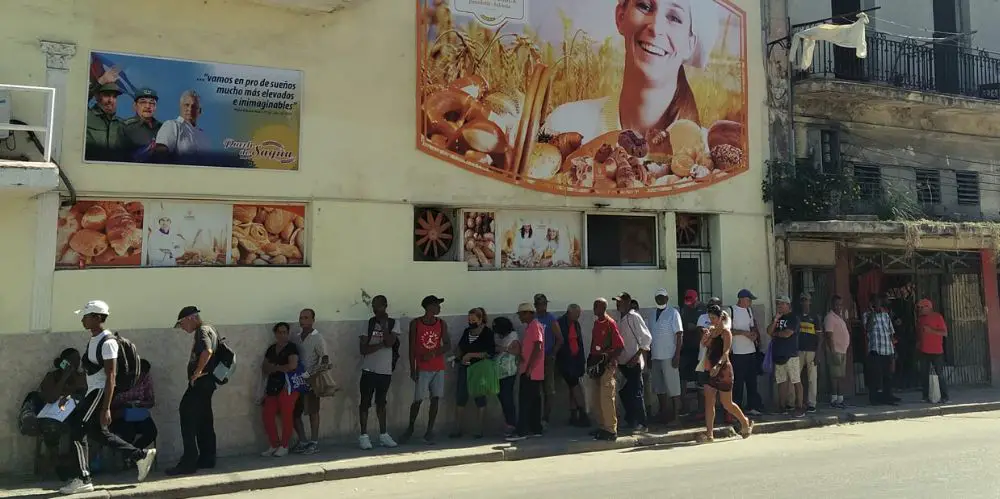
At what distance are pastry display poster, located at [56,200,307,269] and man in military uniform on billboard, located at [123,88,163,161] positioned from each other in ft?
2.04

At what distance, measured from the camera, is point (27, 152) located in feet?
27.6

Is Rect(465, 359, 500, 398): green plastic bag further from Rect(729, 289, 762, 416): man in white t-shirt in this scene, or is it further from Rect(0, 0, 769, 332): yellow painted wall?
Rect(729, 289, 762, 416): man in white t-shirt

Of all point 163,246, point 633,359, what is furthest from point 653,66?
point 163,246

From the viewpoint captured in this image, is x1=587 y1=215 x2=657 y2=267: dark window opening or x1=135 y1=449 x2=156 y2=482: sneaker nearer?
x1=135 y1=449 x2=156 y2=482: sneaker

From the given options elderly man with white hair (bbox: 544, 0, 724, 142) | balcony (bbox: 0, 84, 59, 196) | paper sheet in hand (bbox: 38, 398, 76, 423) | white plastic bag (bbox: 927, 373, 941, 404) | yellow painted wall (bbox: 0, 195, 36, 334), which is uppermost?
elderly man with white hair (bbox: 544, 0, 724, 142)

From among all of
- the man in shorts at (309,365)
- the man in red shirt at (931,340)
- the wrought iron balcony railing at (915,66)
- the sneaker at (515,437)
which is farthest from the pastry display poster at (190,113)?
the man in red shirt at (931,340)

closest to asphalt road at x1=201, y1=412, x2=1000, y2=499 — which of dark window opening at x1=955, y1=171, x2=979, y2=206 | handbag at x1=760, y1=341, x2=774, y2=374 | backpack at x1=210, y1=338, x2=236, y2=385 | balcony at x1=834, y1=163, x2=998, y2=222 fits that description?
backpack at x1=210, y1=338, x2=236, y2=385

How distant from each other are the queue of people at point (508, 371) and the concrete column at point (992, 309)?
11.9 ft

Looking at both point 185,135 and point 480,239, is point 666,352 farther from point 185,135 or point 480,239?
point 185,135

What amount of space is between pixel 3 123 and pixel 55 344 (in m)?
2.50

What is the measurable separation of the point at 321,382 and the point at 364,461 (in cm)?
110

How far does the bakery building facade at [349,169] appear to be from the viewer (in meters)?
8.52

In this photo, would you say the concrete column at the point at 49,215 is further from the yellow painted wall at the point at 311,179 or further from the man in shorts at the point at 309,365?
the man in shorts at the point at 309,365

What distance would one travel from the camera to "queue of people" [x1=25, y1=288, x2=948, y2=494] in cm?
764
